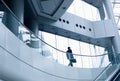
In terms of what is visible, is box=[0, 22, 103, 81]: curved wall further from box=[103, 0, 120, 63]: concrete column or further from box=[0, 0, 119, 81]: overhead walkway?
box=[103, 0, 120, 63]: concrete column

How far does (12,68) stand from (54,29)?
10.7m

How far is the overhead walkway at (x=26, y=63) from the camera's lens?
25.4ft

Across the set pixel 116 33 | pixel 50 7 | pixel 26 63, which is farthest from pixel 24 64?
pixel 116 33

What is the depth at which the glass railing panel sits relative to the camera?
29.0 ft

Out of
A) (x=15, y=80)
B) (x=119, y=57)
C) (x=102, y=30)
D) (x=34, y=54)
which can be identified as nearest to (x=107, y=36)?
(x=102, y=30)

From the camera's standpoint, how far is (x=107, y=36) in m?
20.0

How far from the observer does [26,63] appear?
9.37 m

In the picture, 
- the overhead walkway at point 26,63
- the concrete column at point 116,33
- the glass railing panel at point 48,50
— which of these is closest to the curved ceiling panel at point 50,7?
the glass railing panel at point 48,50

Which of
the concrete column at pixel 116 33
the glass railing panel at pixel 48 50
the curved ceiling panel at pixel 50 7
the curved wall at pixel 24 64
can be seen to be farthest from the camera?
the concrete column at pixel 116 33

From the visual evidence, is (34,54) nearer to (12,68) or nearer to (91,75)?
(12,68)

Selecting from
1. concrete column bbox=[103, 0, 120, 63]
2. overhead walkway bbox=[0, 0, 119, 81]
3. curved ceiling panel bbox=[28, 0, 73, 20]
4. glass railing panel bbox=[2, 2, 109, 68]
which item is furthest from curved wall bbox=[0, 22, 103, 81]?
concrete column bbox=[103, 0, 120, 63]

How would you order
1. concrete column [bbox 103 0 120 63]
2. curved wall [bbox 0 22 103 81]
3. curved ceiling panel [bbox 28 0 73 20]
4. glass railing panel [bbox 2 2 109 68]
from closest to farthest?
1. curved wall [bbox 0 22 103 81]
2. glass railing panel [bbox 2 2 109 68]
3. curved ceiling panel [bbox 28 0 73 20]
4. concrete column [bbox 103 0 120 63]

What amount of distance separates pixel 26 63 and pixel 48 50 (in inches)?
106

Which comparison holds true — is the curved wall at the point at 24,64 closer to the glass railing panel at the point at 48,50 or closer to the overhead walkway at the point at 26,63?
the overhead walkway at the point at 26,63
